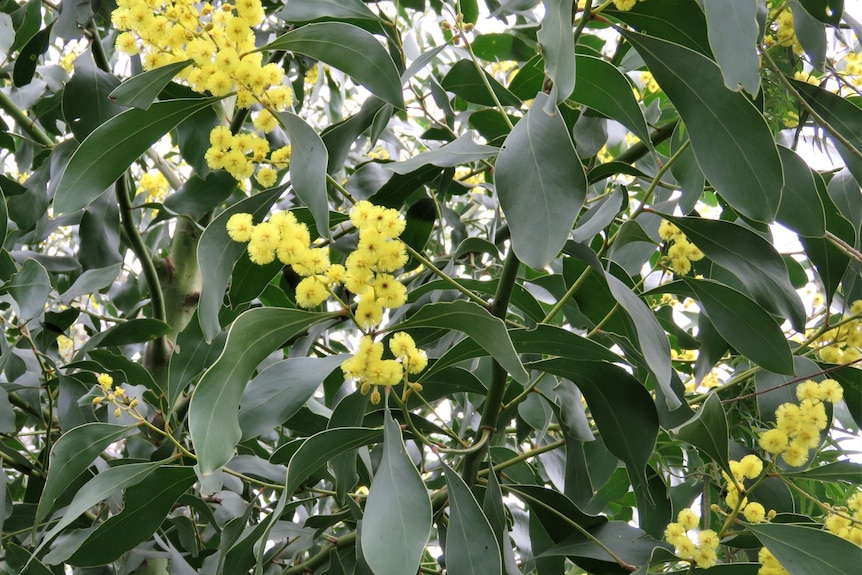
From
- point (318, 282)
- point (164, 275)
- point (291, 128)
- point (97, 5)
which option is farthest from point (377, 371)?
point (164, 275)

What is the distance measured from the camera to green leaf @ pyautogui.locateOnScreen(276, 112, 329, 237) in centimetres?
→ 69

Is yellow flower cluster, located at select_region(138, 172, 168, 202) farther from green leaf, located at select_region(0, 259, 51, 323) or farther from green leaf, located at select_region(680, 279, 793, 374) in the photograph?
green leaf, located at select_region(680, 279, 793, 374)

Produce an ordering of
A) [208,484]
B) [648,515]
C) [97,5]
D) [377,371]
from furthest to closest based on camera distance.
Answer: [97,5], [648,515], [208,484], [377,371]

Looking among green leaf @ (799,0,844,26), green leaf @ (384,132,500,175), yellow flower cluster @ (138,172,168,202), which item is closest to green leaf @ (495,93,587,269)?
green leaf @ (384,132,500,175)

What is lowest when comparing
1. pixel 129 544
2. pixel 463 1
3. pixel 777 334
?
pixel 129 544

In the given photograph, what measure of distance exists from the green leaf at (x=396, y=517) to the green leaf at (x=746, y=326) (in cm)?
36

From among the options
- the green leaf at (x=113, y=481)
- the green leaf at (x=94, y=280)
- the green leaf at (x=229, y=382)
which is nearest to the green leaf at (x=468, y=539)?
the green leaf at (x=229, y=382)

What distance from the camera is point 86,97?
44.2 inches

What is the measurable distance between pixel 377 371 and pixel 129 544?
0.43 meters

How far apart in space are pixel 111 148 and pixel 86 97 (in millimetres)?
397

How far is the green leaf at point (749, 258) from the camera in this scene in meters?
0.78

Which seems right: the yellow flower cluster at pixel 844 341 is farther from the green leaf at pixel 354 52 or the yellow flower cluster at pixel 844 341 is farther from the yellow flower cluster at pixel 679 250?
the green leaf at pixel 354 52

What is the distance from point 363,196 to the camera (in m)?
0.99

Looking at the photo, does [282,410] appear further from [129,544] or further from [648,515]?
[648,515]
